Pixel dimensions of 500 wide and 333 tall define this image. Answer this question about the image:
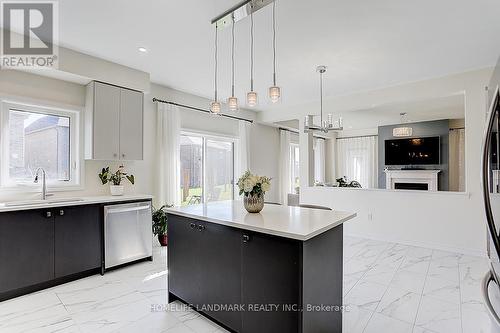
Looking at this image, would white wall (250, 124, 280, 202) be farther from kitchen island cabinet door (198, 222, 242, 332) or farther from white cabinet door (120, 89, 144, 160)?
kitchen island cabinet door (198, 222, 242, 332)

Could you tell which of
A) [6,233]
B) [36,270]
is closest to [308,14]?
[6,233]

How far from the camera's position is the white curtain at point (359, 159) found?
330 inches

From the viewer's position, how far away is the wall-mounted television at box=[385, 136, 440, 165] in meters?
6.67

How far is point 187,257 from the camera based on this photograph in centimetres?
231

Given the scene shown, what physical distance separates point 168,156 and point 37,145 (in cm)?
167

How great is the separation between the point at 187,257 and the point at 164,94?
306cm

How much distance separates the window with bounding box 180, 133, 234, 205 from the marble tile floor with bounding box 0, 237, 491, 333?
1.76 metres

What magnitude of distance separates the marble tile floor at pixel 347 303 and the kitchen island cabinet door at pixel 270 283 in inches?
21.1

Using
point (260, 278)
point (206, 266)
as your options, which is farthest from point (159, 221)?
point (260, 278)

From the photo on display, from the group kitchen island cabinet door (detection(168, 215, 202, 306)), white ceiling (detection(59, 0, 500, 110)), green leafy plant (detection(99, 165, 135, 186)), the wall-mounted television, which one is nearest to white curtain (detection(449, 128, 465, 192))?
the wall-mounted television

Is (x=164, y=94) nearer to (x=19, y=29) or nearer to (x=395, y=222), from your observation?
(x=19, y=29)

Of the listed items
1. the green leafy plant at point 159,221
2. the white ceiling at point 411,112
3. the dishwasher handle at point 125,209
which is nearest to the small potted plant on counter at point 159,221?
the green leafy plant at point 159,221

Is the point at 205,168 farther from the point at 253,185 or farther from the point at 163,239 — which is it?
the point at 253,185

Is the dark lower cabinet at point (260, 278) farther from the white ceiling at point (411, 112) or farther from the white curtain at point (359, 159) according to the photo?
the white curtain at point (359, 159)
